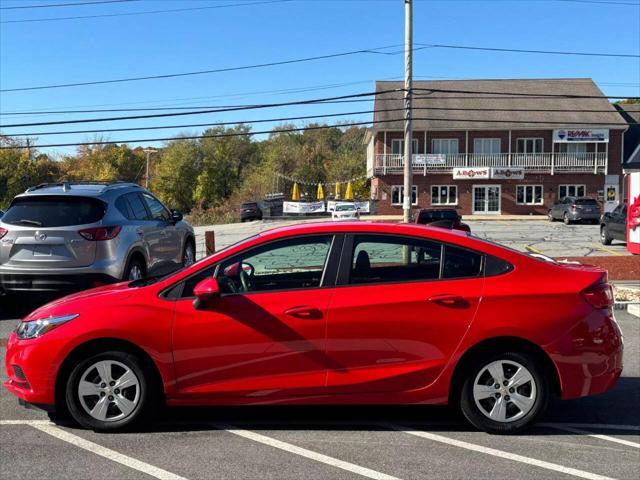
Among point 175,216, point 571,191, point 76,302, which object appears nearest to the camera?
point 76,302

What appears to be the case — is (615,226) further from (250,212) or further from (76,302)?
(250,212)

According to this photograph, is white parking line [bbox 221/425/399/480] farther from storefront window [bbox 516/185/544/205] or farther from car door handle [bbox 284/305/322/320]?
storefront window [bbox 516/185/544/205]

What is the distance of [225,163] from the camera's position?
8131 centimetres

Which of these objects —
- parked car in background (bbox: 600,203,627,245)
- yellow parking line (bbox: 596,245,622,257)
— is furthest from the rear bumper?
parked car in background (bbox: 600,203,627,245)

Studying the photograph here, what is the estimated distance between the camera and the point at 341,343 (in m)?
4.70

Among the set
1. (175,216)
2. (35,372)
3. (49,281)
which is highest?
(175,216)

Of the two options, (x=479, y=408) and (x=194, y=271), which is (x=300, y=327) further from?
(x=479, y=408)

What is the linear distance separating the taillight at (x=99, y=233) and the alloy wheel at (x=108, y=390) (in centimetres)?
405

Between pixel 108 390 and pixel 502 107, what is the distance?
48541 mm

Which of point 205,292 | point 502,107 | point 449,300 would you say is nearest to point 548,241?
point 449,300

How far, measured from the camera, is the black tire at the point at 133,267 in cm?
895

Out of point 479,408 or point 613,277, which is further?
point 613,277

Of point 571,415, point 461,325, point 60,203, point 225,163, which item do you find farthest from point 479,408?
point 225,163

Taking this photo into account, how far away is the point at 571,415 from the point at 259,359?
2661 millimetres
